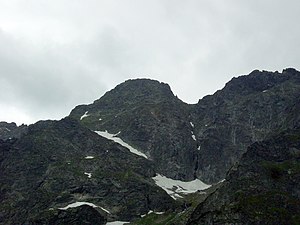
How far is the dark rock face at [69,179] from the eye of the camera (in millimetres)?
148750

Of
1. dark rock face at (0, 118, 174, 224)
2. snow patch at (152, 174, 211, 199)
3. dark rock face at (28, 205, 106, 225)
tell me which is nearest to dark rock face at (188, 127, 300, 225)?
dark rock face at (28, 205, 106, 225)

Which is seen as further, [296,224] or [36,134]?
[36,134]

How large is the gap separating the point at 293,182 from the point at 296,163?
11236 mm

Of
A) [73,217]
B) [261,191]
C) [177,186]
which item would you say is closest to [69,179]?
[73,217]

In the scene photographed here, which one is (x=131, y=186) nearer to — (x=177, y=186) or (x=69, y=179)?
(x=69, y=179)

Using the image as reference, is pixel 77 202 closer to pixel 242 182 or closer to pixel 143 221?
pixel 143 221

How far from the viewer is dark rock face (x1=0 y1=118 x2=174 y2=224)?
148750 mm

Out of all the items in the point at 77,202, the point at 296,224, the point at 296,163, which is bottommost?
the point at 296,224

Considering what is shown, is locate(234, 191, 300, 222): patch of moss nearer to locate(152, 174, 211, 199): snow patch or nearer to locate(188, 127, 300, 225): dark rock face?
locate(188, 127, 300, 225): dark rock face

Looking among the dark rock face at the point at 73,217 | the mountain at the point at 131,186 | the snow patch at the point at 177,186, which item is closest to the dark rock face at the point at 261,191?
the mountain at the point at 131,186

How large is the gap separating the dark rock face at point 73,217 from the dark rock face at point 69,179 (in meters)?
4.30

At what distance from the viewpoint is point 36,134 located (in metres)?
198

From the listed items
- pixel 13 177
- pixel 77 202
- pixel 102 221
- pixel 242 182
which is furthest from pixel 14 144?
pixel 242 182

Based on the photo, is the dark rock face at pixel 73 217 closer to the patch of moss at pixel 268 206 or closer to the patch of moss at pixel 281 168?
the patch of moss at pixel 268 206
